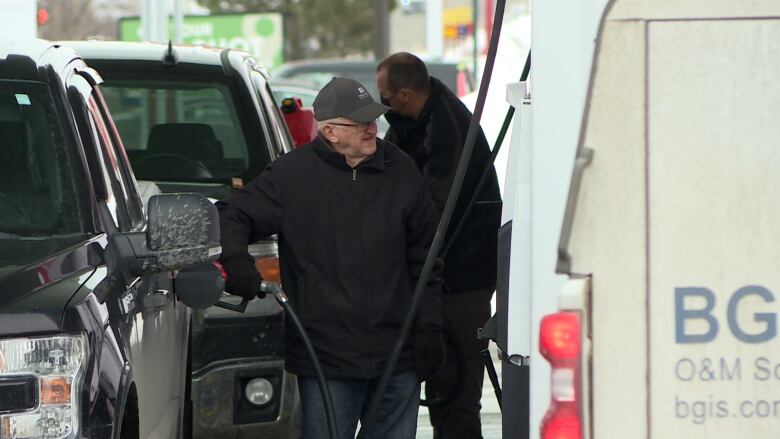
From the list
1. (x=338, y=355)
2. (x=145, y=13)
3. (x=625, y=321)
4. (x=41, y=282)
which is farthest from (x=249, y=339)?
(x=145, y=13)

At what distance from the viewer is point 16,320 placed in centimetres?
427

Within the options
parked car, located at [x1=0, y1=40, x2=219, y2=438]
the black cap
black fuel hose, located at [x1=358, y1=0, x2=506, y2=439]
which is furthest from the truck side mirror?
the black cap

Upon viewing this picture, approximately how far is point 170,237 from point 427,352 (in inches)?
50.8

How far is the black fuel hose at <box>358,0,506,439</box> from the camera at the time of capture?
5.58 metres

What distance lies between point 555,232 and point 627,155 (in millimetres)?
659

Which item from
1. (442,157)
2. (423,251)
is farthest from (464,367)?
(423,251)

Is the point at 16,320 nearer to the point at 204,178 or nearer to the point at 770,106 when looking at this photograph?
the point at 770,106

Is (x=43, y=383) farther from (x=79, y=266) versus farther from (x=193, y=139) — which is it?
(x=193, y=139)

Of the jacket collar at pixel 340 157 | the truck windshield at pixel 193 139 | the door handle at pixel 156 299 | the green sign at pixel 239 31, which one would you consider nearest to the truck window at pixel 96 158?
the door handle at pixel 156 299

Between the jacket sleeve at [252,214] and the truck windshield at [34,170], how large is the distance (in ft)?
2.60

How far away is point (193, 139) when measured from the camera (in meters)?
8.43

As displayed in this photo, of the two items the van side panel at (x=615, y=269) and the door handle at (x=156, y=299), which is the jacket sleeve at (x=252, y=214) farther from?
the van side panel at (x=615, y=269)

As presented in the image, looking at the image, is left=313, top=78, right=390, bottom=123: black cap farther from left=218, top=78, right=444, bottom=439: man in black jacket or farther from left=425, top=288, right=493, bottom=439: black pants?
left=425, top=288, right=493, bottom=439: black pants

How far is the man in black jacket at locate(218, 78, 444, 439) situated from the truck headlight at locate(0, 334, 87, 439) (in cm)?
168
